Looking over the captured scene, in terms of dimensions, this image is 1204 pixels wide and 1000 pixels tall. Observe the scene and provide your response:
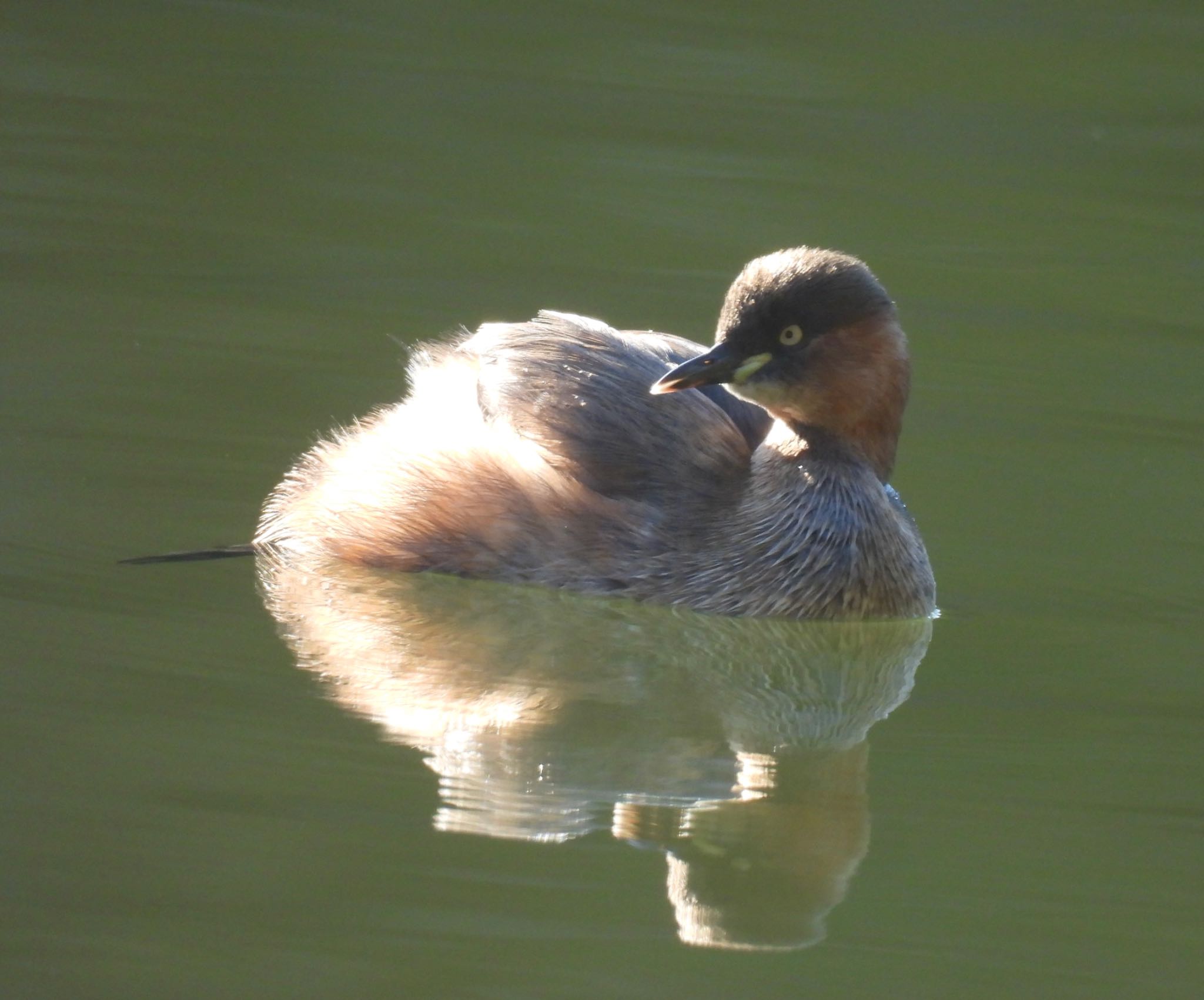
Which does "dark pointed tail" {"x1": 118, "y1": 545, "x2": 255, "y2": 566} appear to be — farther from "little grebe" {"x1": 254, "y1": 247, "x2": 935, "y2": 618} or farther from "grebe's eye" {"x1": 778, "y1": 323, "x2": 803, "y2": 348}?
"grebe's eye" {"x1": 778, "y1": 323, "x2": 803, "y2": 348}

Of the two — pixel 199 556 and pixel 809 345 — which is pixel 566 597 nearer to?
pixel 809 345

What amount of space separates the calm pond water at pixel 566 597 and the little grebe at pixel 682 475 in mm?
126

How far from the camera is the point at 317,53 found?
10039 millimetres

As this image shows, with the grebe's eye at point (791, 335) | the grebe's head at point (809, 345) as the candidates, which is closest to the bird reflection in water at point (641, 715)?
the grebe's head at point (809, 345)

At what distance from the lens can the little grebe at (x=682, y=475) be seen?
5195 mm

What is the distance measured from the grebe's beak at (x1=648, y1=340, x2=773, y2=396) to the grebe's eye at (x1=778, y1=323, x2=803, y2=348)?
5 cm

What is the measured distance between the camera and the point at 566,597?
5195 millimetres

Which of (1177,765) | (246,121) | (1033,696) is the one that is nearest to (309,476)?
(1033,696)

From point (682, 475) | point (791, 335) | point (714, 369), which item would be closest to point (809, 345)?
point (791, 335)

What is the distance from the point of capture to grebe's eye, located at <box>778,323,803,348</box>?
5.18 m

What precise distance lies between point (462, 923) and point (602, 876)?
339 mm

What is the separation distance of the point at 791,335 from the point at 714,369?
0.85ft

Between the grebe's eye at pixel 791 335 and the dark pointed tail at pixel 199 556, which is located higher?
the grebe's eye at pixel 791 335

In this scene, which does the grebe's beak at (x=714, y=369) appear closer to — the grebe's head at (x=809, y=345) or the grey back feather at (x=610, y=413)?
the grebe's head at (x=809, y=345)
